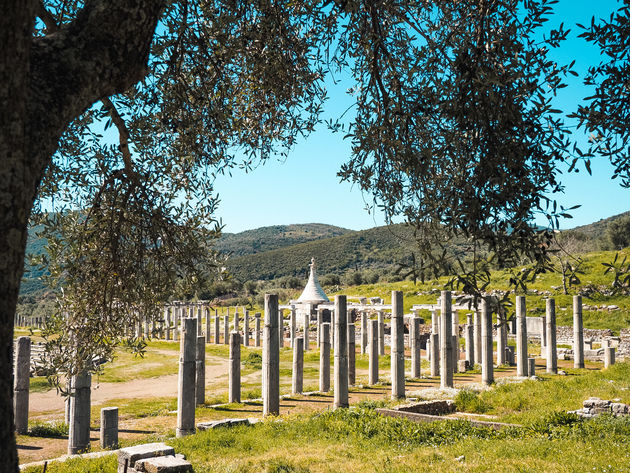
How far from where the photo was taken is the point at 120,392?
22516 mm

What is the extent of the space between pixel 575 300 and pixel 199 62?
75.1ft

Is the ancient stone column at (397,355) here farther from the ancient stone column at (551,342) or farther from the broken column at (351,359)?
the ancient stone column at (551,342)

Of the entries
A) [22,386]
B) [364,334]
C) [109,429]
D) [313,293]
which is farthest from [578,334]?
[313,293]

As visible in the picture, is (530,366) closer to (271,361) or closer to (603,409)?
(603,409)

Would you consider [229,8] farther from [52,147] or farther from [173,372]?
[173,372]

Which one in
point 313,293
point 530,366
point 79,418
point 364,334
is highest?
point 313,293

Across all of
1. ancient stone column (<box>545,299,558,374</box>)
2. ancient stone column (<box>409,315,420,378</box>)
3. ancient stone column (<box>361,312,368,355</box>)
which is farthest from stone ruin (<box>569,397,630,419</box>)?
ancient stone column (<box>361,312,368,355</box>)

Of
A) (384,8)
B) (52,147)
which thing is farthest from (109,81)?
(384,8)

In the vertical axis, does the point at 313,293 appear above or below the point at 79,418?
above

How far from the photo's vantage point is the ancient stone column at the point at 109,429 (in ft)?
42.5

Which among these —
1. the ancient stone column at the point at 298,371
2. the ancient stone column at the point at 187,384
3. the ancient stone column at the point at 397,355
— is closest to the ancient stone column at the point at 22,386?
the ancient stone column at the point at 187,384

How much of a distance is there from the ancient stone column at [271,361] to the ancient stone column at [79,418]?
4.99m

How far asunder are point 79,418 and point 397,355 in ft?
32.8

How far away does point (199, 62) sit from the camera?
7.33m
